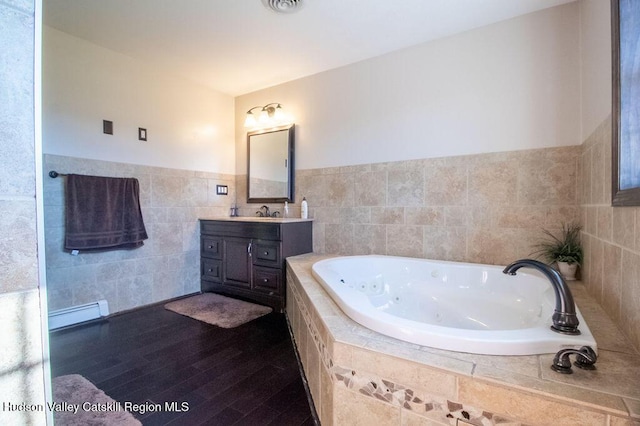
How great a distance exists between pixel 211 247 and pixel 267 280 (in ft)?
2.94

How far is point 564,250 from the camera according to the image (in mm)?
1932

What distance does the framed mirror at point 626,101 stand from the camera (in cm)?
111

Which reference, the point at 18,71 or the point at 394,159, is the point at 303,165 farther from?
the point at 18,71

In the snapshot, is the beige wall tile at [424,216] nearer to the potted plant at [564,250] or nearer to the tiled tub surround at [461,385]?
the potted plant at [564,250]

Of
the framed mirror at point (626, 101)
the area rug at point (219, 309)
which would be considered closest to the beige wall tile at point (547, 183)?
the framed mirror at point (626, 101)

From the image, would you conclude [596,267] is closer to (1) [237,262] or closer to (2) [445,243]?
(2) [445,243]

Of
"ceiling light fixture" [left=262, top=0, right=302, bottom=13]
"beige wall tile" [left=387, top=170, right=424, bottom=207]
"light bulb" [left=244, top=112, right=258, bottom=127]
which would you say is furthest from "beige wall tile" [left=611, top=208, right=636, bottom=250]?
"light bulb" [left=244, top=112, right=258, bottom=127]

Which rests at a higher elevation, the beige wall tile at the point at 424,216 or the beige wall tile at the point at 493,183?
the beige wall tile at the point at 493,183

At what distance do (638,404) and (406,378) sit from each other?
0.56 meters

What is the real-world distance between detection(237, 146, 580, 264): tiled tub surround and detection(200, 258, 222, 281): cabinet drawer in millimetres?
1116

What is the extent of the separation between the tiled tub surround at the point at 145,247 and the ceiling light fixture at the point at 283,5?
190 cm

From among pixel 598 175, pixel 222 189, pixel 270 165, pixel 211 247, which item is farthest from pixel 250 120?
pixel 598 175

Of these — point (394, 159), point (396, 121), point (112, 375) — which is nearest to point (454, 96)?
point (396, 121)

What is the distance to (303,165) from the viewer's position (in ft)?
10.3
